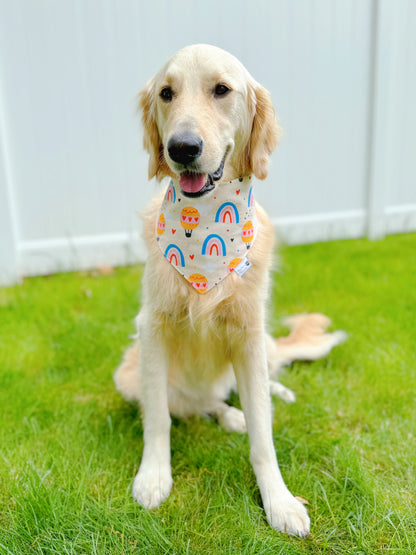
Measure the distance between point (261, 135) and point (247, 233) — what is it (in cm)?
35

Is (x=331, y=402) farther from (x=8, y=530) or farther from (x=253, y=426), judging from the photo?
(x=8, y=530)

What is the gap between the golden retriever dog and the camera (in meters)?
1.60

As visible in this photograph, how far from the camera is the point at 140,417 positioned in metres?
2.22

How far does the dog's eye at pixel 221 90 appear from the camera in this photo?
1.61 metres

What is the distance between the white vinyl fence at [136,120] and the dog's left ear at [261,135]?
87.2 inches

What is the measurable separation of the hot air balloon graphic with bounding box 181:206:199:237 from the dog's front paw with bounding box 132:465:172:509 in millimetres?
867

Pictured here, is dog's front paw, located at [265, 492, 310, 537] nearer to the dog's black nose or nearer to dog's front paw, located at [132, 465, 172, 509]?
dog's front paw, located at [132, 465, 172, 509]

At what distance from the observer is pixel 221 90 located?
1.62 m

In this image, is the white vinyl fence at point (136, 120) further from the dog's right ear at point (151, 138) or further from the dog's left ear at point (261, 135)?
the dog's left ear at point (261, 135)

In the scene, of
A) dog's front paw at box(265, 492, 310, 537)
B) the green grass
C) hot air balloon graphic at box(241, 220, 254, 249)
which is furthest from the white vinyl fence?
dog's front paw at box(265, 492, 310, 537)

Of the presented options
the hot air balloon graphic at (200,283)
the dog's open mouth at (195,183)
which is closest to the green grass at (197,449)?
the hot air balloon graphic at (200,283)

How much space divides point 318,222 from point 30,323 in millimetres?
2783

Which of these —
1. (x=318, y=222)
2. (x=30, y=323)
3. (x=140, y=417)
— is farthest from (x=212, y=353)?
(x=318, y=222)

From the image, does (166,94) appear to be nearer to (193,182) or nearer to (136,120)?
(193,182)
